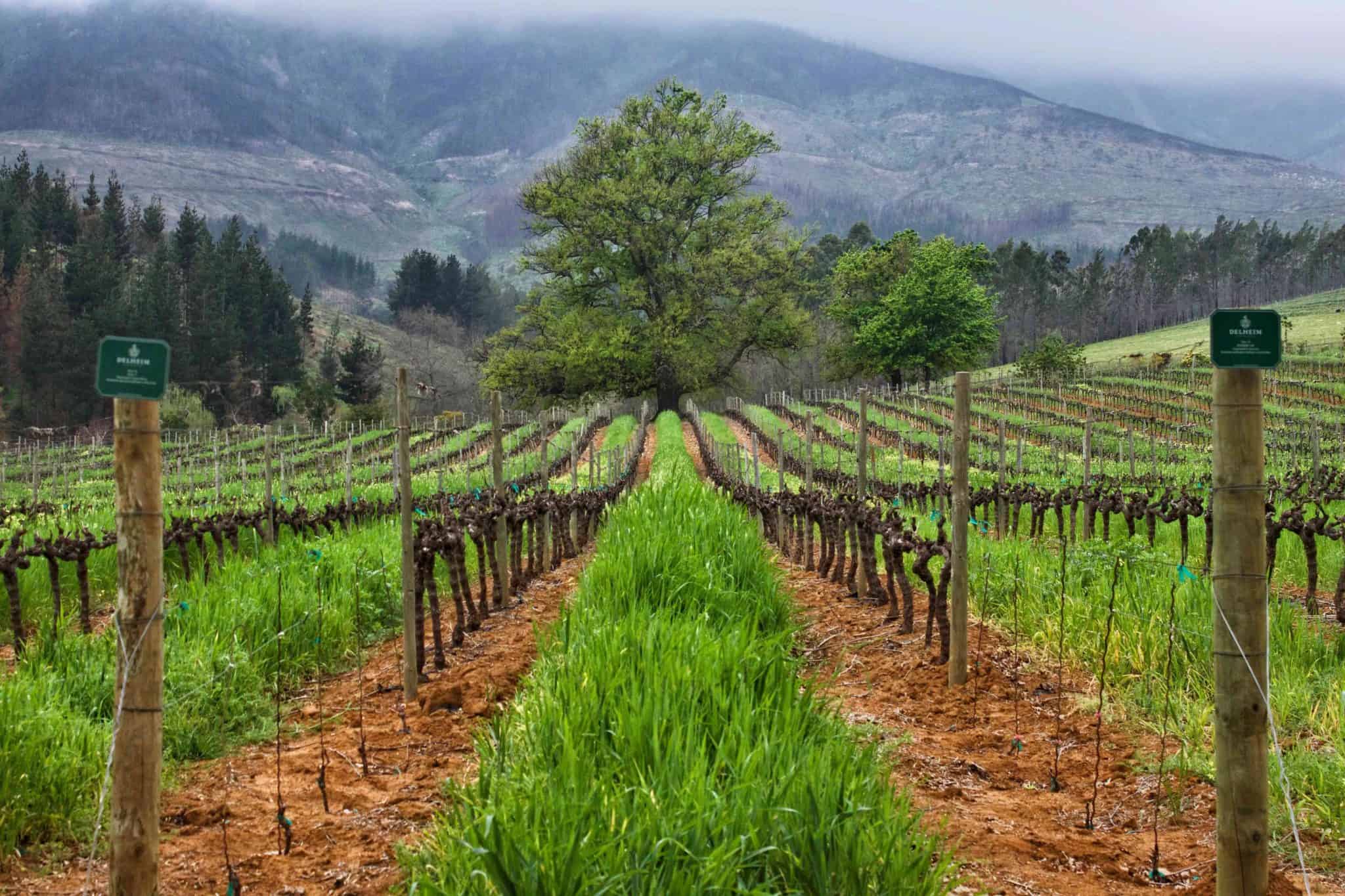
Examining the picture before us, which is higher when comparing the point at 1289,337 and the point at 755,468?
the point at 1289,337

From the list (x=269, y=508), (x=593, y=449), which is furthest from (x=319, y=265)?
(x=269, y=508)

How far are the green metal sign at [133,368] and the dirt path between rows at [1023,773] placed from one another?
2.90 m

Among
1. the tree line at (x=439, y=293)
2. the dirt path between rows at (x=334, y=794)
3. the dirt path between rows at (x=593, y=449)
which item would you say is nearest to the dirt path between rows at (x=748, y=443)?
the dirt path between rows at (x=593, y=449)

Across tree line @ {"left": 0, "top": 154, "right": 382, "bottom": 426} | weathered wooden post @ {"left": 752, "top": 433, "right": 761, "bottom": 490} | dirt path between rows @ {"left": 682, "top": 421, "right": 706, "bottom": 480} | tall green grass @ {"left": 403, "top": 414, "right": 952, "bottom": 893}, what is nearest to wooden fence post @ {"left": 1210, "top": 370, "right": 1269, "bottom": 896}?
tall green grass @ {"left": 403, "top": 414, "right": 952, "bottom": 893}

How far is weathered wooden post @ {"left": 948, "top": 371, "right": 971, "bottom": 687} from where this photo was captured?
6.06 metres

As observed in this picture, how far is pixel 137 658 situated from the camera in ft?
10.4

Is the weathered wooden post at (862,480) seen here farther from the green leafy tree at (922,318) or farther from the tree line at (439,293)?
the tree line at (439,293)

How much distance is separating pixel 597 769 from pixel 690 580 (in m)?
3.28

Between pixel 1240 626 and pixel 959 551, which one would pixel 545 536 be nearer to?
pixel 959 551

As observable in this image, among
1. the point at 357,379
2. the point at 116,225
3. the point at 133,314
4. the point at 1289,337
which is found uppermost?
the point at 116,225

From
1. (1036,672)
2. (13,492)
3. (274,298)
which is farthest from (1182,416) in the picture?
(274,298)

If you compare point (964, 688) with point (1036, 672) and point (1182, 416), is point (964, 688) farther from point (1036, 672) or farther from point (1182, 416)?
A: point (1182, 416)

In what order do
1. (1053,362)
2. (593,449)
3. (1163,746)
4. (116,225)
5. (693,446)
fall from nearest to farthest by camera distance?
(1163,746) < (593,449) < (693,446) < (1053,362) < (116,225)

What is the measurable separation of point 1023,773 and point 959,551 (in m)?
1.70
